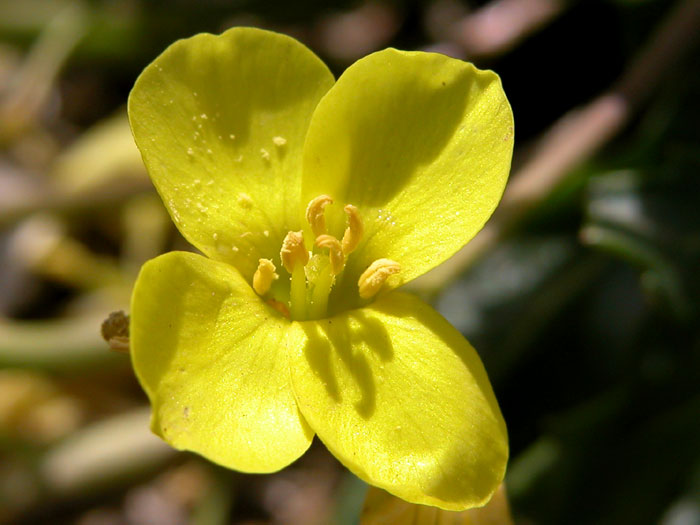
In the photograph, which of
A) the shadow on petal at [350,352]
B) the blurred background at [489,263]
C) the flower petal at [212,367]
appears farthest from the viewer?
the blurred background at [489,263]

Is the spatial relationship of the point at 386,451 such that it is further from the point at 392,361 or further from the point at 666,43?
the point at 666,43

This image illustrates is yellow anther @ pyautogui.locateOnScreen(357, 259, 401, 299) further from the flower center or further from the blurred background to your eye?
the blurred background

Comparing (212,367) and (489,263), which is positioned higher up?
(212,367)

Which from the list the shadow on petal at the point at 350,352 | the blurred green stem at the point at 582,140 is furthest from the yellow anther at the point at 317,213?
the blurred green stem at the point at 582,140

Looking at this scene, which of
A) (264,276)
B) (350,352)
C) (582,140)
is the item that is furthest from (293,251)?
(582,140)

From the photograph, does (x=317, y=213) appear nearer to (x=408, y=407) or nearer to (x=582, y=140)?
(x=408, y=407)

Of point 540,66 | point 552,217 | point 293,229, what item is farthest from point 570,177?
point 293,229

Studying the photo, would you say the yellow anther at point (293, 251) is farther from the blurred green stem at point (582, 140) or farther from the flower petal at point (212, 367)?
the blurred green stem at point (582, 140)

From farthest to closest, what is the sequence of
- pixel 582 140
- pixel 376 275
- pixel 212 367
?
pixel 582 140 < pixel 376 275 < pixel 212 367
